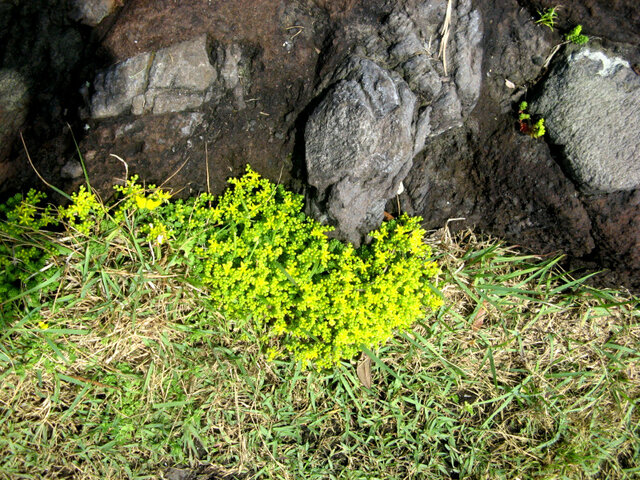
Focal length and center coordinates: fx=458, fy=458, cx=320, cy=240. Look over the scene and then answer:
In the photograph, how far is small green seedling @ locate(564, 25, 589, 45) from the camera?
9.05ft

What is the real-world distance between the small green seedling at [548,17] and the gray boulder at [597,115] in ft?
0.70

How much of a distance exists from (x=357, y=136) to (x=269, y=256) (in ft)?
2.94

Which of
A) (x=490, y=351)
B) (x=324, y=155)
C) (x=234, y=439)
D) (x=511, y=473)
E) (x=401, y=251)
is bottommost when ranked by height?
(x=511, y=473)

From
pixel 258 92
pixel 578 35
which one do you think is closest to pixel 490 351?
pixel 578 35

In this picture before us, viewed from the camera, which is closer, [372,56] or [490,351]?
[372,56]

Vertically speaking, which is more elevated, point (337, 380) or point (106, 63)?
point (106, 63)

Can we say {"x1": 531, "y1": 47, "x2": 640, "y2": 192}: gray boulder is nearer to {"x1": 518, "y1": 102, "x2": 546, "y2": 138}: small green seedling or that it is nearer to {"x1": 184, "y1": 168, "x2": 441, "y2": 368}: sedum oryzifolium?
{"x1": 518, "y1": 102, "x2": 546, "y2": 138}: small green seedling

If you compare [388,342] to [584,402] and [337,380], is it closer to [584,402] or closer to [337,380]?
[337,380]

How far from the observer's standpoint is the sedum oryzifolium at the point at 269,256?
2.79 m

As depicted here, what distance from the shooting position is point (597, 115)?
2.74 m

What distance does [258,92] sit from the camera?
9.48 feet

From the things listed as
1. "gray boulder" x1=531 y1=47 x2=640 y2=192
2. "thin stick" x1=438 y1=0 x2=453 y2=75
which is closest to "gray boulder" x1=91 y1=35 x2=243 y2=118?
"thin stick" x1=438 y1=0 x2=453 y2=75

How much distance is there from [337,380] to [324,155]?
5.12ft

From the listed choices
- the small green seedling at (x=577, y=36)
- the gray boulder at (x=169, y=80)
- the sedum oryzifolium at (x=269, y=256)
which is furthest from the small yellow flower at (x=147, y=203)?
the small green seedling at (x=577, y=36)
